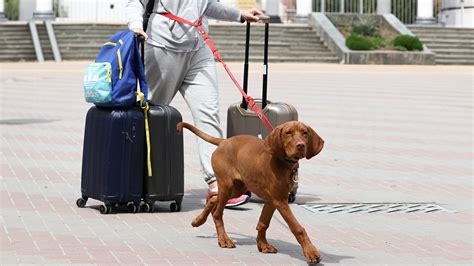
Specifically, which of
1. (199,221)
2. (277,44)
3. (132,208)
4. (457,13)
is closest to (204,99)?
(132,208)

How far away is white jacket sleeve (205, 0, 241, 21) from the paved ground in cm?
140

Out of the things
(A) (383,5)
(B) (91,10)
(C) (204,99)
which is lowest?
(C) (204,99)

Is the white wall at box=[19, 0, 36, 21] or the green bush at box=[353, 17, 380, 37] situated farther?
the white wall at box=[19, 0, 36, 21]

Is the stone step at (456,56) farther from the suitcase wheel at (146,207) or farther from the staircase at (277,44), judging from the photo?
the suitcase wheel at (146,207)

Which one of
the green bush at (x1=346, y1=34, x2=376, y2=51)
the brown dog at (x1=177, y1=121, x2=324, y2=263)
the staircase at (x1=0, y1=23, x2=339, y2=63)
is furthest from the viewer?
the green bush at (x1=346, y1=34, x2=376, y2=51)

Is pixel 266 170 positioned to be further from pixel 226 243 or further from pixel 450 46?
pixel 450 46

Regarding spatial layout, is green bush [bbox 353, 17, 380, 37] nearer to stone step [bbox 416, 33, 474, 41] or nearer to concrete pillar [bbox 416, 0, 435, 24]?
stone step [bbox 416, 33, 474, 41]

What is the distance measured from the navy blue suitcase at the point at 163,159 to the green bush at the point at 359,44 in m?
26.9

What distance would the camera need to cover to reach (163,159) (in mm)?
7621

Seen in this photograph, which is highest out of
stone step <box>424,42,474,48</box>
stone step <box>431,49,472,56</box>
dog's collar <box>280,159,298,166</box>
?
dog's collar <box>280,159,298,166</box>

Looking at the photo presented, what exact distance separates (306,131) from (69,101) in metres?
12.4

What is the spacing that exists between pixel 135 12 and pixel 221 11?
0.69 meters

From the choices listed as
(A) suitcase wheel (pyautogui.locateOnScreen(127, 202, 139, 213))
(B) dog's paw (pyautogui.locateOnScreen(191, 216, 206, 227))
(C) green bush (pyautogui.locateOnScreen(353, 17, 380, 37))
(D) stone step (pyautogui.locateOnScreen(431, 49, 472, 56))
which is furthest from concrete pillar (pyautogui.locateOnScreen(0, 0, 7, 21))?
(B) dog's paw (pyautogui.locateOnScreen(191, 216, 206, 227))

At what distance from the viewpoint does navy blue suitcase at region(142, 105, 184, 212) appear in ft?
24.9
